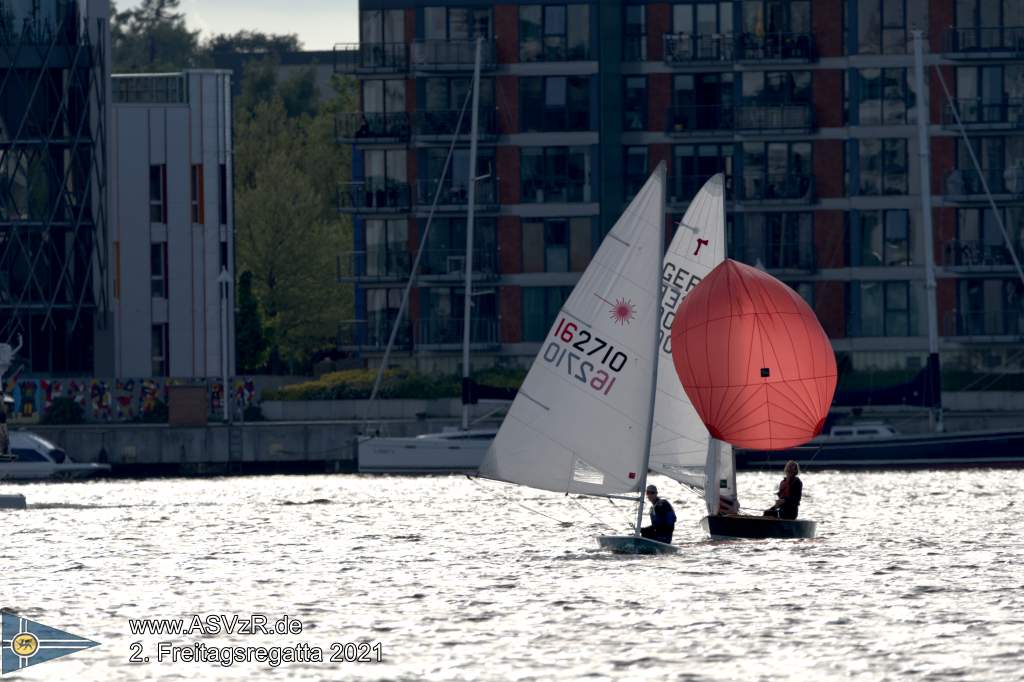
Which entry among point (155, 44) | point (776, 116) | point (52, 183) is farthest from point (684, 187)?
point (155, 44)

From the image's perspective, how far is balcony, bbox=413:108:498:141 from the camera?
92.6 m

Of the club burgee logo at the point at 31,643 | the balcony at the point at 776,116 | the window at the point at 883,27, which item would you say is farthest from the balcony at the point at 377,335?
the club burgee logo at the point at 31,643

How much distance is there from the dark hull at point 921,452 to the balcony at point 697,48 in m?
21.9

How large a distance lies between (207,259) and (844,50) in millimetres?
29980

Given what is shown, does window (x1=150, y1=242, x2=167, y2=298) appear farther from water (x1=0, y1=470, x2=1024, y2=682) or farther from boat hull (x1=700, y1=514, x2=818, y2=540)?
boat hull (x1=700, y1=514, x2=818, y2=540)

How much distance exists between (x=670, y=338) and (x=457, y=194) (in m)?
48.3

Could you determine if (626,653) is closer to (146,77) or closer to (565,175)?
(565,175)

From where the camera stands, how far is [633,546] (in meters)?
41.2

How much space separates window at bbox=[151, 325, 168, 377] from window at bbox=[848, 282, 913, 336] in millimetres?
30876

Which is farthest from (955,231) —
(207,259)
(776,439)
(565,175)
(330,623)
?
(330,623)

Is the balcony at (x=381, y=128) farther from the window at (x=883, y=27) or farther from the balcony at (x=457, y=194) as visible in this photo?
the window at (x=883, y=27)

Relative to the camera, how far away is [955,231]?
91812 millimetres

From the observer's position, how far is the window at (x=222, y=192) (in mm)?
97312

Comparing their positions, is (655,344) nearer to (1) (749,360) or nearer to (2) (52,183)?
(1) (749,360)
